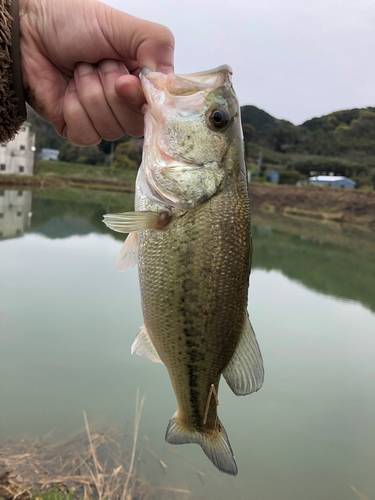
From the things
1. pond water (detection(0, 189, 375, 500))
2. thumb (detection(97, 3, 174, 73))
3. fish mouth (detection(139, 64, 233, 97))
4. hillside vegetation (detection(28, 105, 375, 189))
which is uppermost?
hillside vegetation (detection(28, 105, 375, 189))

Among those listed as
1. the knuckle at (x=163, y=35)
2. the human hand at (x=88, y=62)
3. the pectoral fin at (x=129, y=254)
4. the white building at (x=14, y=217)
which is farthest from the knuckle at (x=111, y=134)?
the white building at (x=14, y=217)

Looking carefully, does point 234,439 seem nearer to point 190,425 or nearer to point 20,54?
point 190,425

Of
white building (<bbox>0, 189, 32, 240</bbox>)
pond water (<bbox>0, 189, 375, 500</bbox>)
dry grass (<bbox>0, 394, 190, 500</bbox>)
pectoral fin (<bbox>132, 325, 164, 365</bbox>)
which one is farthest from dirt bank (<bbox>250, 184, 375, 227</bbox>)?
pectoral fin (<bbox>132, 325, 164, 365</bbox>)

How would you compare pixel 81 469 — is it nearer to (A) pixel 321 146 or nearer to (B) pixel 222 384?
(B) pixel 222 384

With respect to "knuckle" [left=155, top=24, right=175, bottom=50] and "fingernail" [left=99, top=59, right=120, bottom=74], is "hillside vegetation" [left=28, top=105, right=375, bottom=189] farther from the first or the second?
"knuckle" [left=155, top=24, right=175, bottom=50]

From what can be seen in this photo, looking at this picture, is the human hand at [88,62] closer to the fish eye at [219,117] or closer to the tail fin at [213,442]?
the fish eye at [219,117]

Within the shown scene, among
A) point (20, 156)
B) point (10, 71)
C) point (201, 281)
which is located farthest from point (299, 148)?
point (201, 281)

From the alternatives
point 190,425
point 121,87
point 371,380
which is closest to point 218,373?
point 190,425
